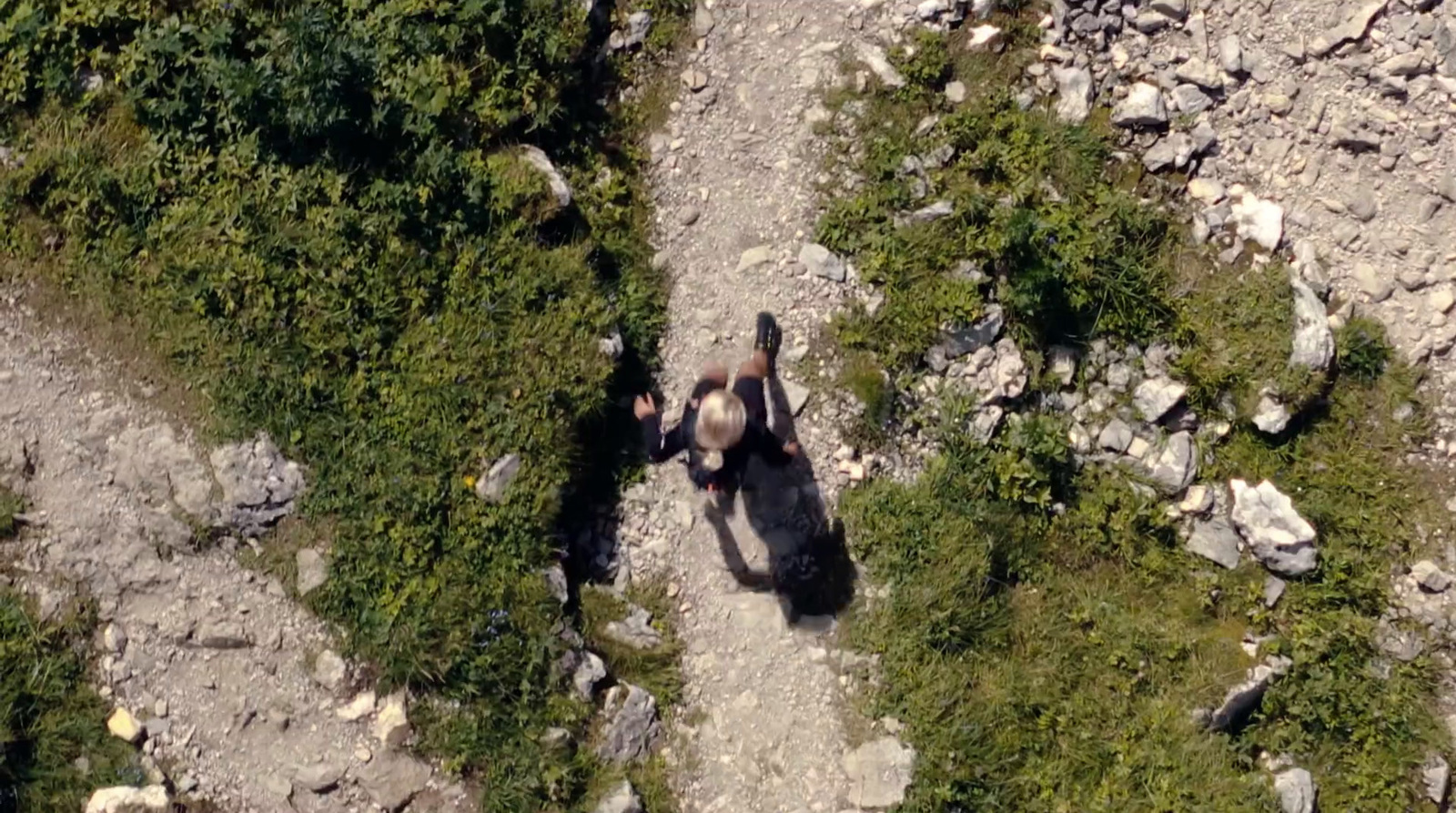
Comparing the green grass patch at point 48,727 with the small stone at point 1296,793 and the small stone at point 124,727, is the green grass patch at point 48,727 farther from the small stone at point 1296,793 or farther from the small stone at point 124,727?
the small stone at point 1296,793

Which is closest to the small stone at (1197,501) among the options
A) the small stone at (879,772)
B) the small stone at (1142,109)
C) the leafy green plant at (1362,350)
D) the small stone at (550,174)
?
the leafy green plant at (1362,350)

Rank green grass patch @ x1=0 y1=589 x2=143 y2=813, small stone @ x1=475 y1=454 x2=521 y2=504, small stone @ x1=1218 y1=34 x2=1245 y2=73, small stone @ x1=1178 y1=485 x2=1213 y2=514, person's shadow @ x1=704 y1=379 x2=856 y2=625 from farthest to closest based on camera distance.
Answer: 1. small stone @ x1=1218 y1=34 x2=1245 y2=73
2. small stone @ x1=1178 y1=485 x2=1213 y2=514
3. person's shadow @ x1=704 y1=379 x2=856 y2=625
4. small stone @ x1=475 y1=454 x2=521 y2=504
5. green grass patch @ x1=0 y1=589 x2=143 y2=813

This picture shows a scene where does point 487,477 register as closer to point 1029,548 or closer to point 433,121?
point 433,121

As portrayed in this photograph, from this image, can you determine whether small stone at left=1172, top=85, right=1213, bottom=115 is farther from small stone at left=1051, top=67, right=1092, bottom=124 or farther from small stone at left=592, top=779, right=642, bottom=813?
small stone at left=592, top=779, right=642, bottom=813

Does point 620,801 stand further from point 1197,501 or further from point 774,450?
point 1197,501

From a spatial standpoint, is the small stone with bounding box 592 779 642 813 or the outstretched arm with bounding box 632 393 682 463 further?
the small stone with bounding box 592 779 642 813

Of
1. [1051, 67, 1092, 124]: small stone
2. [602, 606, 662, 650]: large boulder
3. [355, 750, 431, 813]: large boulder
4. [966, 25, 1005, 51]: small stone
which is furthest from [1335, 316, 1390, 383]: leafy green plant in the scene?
[355, 750, 431, 813]: large boulder
